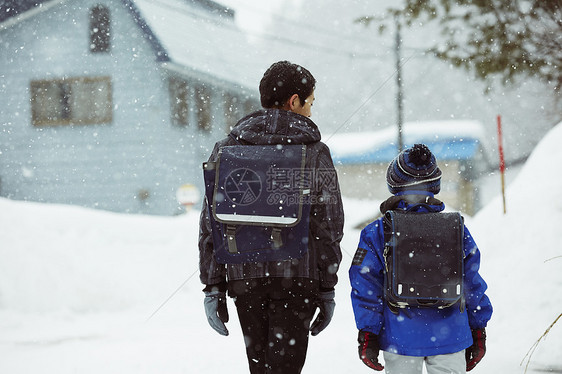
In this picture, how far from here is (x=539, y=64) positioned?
25.3 ft

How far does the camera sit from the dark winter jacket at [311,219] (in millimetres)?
2377

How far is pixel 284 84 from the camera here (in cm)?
251

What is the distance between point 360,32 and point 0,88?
28.5 meters

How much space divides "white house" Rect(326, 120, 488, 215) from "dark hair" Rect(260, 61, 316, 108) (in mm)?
20198

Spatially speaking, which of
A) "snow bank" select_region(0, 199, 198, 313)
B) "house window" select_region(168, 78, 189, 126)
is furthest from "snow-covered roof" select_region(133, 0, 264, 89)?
"snow bank" select_region(0, 199, 198, 313)

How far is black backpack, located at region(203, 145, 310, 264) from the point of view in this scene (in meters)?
2.36

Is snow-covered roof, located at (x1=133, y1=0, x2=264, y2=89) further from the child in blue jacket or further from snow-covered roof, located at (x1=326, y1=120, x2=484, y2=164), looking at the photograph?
the child in blue jacket

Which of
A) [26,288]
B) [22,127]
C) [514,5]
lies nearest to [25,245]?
[26,288]

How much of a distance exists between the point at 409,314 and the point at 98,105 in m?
16.8

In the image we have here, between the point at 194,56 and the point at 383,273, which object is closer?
the point at 383,273

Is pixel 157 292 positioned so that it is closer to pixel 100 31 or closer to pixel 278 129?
pixel 278 129

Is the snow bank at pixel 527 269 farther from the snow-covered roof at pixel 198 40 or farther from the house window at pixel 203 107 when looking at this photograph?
the house window at pixel 203 107

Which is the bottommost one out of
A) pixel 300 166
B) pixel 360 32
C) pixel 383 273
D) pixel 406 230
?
pixel 383 273

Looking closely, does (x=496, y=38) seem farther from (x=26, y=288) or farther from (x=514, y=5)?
(x=26, y=288)
